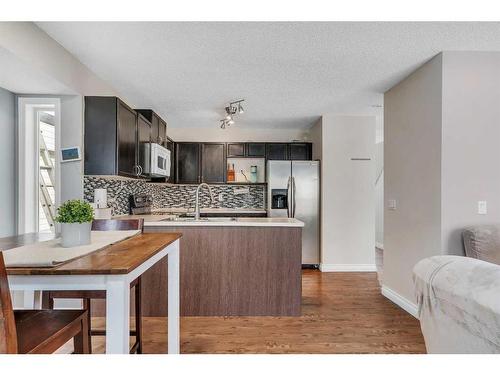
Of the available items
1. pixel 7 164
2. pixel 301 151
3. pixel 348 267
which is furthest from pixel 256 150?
pixel 7 164

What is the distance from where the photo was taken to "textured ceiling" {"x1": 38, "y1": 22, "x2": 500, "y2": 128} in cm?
219

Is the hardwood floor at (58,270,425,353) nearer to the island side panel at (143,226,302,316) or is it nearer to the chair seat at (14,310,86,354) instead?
the island side panel at (143,226,302,316)

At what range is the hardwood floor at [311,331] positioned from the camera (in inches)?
89.2

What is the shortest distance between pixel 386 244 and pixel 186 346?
244 cm

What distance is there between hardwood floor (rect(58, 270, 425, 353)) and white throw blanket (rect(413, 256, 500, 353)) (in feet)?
4.72

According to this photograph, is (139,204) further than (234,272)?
Yes

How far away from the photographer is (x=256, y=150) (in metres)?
5.42

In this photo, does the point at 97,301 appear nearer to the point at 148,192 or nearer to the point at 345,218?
the point at 148,192

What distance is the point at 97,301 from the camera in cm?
287

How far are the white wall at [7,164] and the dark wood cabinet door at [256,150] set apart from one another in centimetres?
340

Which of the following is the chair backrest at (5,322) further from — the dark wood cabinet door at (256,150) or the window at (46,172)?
the dark wood cabinet door at (256,150)

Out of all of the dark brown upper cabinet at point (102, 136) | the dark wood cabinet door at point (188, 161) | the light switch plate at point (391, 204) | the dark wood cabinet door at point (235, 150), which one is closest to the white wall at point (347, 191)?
the light switch plate at point (391, 204)

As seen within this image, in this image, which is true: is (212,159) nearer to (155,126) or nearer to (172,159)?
(172,159)

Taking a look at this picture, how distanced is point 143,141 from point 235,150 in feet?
6.82
